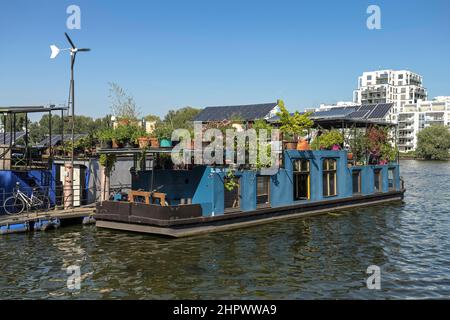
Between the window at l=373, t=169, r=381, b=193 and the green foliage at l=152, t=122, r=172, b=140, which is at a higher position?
the green foliage at l=152, t=122, r=172, b=140

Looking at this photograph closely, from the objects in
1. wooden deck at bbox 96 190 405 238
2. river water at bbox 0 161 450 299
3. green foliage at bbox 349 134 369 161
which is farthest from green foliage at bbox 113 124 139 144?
green foliage at bbox 349 134 369 161

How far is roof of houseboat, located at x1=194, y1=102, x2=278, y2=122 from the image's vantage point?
119 ft

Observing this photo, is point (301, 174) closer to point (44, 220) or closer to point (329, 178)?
point (329, 178)

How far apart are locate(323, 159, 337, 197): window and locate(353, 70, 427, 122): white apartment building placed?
14810 cm

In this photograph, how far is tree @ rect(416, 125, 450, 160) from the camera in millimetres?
108875

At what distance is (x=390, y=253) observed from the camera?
15852 millimetres

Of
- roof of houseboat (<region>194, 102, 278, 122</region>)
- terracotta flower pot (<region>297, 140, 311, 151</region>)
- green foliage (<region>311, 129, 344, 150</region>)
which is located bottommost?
terracotta flower pot (<region>297, 140, 311, 151</region>)

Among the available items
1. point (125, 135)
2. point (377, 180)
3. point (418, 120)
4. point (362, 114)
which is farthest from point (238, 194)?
point (418, 120)

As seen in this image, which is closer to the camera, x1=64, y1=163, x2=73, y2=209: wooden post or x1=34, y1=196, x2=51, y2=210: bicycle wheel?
x1=34, y1=196, x2=51, y2=210: bicycle wheel

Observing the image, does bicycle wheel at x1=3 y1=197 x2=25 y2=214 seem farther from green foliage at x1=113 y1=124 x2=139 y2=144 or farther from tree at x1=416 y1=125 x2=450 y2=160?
tree at x1=416 y1=125 x2=450 y2=160

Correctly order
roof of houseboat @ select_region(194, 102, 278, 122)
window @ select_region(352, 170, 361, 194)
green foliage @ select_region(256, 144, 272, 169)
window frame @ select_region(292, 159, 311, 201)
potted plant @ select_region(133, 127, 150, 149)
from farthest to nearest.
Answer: roof of houseboat @ select_region(194, 102, 278, 122)
window @ select_region(352, 170, 361, 194)
window frame @ select_region(292, 159, 311, 201)
green foliage @ select_region(256, 144, 272, 169)
potted plant @ select_region(133, 127, 150, 149)

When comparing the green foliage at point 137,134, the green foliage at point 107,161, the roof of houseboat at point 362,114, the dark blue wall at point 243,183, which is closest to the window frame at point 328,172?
the dark blue wall at point 243,183

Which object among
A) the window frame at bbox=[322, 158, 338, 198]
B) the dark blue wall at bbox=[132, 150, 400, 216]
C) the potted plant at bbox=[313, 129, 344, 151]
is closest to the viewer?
the dark blue wall at bbox=[132, 150, 400, 216]

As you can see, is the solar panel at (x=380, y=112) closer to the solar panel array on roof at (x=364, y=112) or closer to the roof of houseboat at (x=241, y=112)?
the solar panel array on roof at (x=364, y=112)
